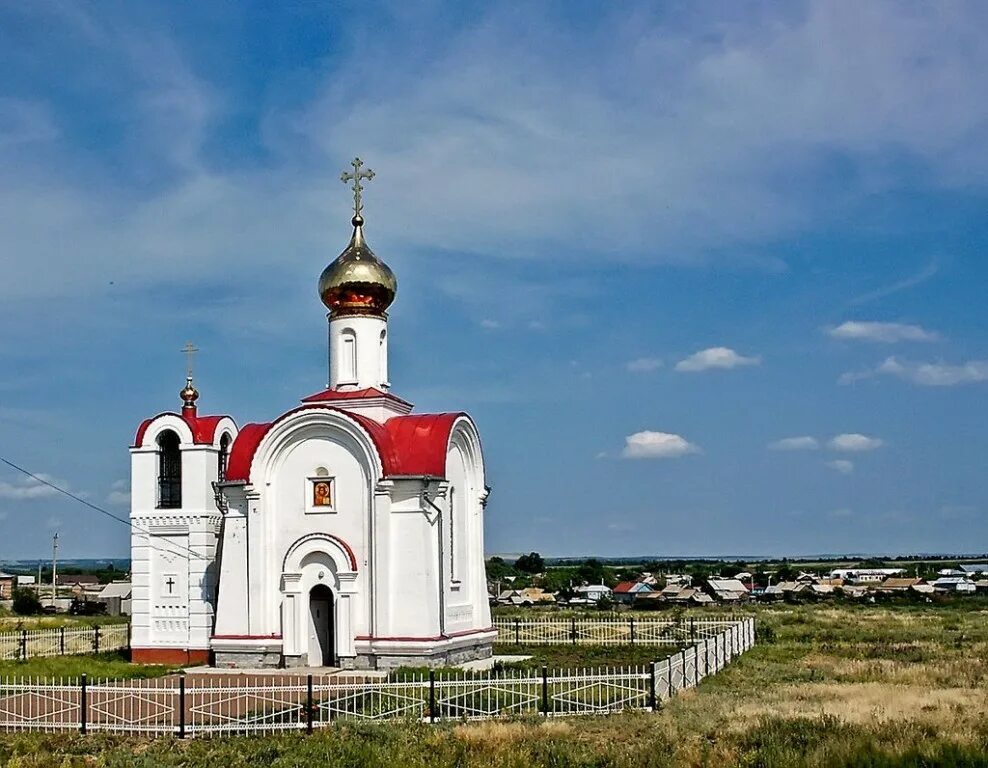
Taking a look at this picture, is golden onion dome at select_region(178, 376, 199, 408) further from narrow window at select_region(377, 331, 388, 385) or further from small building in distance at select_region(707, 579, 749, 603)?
small building in distance at select_region(707, 579, 749, 603)

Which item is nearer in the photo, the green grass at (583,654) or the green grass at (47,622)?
the green grass at (583,654)

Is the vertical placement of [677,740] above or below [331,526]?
below

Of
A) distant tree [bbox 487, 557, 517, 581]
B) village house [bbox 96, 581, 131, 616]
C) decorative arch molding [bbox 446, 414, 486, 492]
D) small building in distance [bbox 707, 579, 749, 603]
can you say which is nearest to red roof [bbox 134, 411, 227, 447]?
decorative arch molding [bbox 446, 414, 486, 492]

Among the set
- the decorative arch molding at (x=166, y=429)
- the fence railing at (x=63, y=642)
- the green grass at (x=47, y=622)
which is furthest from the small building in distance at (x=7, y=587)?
the decorative arch molding at (x=166, y=429)

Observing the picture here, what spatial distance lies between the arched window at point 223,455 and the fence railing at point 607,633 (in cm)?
830

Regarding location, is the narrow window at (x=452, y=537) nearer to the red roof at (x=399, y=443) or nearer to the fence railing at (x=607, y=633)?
the red roof at (x=399, y=443)

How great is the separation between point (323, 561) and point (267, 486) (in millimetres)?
1826

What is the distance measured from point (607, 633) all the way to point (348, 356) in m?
11.7

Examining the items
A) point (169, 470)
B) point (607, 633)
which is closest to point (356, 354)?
point (169, 470)

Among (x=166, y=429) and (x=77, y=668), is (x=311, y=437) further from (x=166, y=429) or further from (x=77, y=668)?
(x=77, y=668)

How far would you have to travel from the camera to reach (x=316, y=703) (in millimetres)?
16984

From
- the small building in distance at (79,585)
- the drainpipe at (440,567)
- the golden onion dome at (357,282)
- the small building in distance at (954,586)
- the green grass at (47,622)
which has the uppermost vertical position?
the golden onion dome at (357,282)

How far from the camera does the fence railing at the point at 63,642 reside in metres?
28.6

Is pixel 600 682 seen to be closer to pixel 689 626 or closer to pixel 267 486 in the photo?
pixel 267 486
